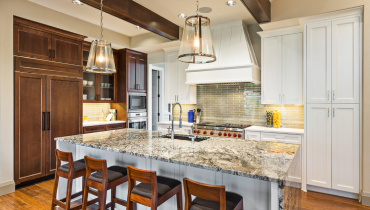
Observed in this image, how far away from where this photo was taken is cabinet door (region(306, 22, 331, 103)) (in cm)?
315

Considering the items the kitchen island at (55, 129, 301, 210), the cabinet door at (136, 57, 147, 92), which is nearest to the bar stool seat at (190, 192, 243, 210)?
the kitchen island at (55, 129, 301, 210)

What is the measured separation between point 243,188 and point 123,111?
4144 millimetres

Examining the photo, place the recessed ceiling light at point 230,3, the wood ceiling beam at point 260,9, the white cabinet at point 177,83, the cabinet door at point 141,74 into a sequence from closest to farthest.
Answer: the wood ceiling beam at point 260,9 → the recessed ceiling light at point 230,3 → the white cabinet at point 177,83 → the cabinet door at point 141,74

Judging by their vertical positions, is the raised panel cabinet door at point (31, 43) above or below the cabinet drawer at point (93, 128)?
above

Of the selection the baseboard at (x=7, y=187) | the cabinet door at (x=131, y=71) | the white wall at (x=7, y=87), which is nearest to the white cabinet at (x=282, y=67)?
the cabinet door at (x=131, y=71)

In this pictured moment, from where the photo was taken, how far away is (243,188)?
5.76 feet

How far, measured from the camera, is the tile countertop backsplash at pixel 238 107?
12.8 ft

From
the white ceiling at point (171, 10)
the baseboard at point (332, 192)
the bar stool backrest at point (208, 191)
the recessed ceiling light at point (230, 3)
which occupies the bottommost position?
the baseboard at point (332, 192)

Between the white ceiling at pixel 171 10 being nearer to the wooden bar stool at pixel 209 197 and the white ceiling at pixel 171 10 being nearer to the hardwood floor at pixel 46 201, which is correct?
the wooden bar stool at pixel 209 197

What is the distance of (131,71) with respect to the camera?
17.7 feet

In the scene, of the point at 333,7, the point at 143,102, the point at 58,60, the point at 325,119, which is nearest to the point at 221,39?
the point at 333,7

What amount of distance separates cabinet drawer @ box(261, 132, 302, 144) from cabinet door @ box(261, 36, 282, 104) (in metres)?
0.60

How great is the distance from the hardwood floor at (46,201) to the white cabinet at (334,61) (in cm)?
140

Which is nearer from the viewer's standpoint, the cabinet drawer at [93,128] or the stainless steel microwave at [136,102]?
the cabinet drawer at [93,128]
